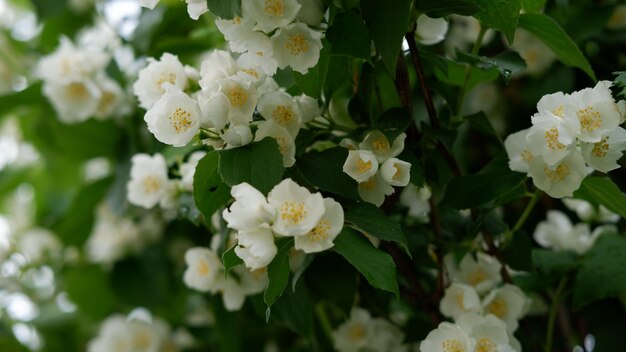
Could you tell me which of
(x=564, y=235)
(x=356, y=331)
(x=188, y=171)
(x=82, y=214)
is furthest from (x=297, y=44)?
(x=82, y=214)

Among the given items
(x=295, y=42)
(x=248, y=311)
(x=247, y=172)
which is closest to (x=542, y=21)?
(x=295, y=42)

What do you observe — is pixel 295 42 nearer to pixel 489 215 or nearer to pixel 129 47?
pixel 489 215

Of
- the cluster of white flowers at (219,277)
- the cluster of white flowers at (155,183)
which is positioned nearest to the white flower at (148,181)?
the cluster of white flowers at (155,183)

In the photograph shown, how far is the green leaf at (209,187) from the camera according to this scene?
0.90m

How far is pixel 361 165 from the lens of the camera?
884mm

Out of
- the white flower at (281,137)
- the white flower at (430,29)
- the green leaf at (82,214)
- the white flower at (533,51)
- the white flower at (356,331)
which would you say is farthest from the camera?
the green leaf at (82,214)

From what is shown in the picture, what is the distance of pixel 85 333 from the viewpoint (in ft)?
6.37

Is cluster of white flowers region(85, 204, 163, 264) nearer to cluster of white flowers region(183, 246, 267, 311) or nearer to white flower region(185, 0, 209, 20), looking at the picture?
cluster of white flowers region(183, 246, 267, 311)

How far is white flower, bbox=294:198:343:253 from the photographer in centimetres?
80

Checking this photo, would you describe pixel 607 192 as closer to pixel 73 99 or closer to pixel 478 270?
pixel 478 270

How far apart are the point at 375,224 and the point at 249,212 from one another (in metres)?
0.14

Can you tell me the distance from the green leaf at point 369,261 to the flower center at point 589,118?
264 mm

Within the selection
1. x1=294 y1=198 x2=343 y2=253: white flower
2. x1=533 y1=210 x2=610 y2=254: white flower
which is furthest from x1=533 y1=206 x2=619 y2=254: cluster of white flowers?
x1=294 y1=198 x2=343 y2=253: white flower

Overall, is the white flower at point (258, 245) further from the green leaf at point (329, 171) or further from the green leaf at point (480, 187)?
the green leaf at point (480, 187)
